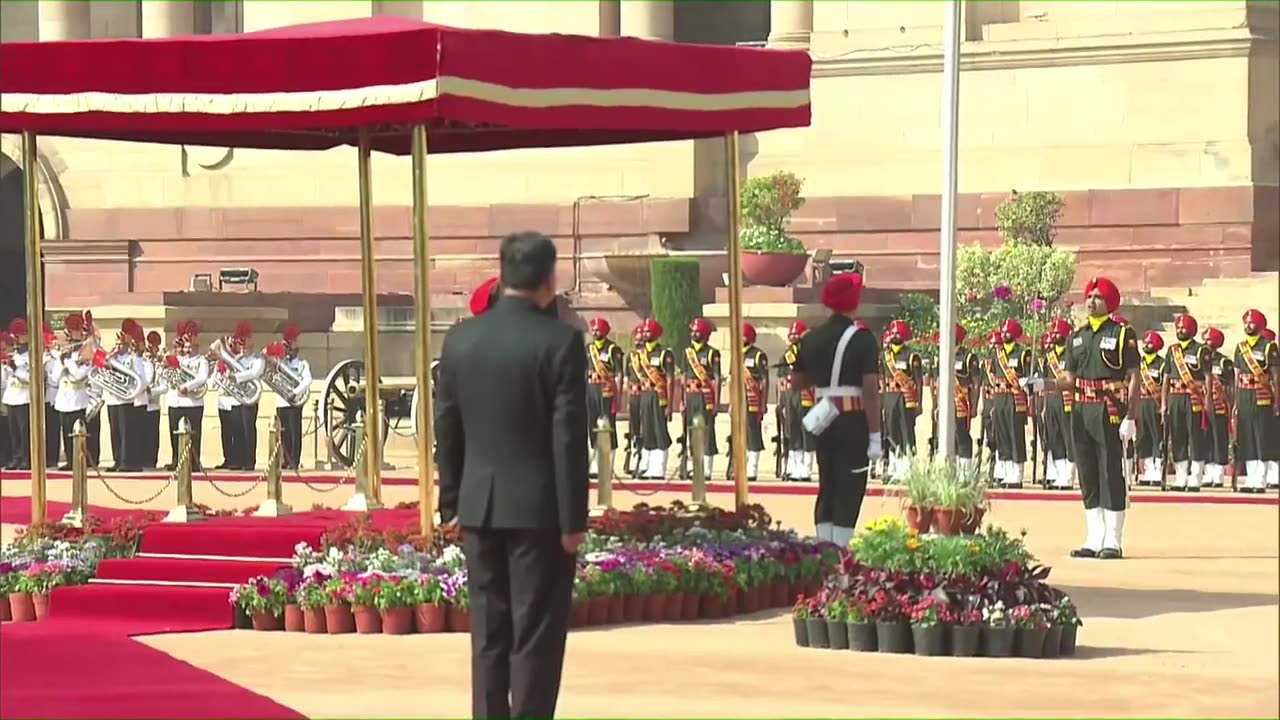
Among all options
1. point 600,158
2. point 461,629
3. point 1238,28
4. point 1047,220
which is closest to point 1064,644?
point 461,629

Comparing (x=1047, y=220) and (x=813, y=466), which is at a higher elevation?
Result: (x=1047, y=220)

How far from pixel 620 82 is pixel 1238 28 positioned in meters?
23.0

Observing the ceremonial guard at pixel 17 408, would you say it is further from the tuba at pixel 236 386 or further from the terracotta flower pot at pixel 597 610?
the terracotta flower pot at pixel 597 610

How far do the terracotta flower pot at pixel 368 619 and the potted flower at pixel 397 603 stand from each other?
5cm

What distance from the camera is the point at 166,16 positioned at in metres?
45.7

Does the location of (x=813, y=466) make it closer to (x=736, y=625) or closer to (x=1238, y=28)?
(x=1238, y=28)

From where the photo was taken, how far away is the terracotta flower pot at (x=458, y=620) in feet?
46.5

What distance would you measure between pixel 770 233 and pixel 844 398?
1860 centimetres

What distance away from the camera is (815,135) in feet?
130

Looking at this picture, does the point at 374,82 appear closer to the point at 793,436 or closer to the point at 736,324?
the point at 736,324

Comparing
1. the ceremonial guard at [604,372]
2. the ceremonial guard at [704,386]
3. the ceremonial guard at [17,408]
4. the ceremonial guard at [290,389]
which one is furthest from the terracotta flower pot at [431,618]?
the ceremonial guard at [17,408]

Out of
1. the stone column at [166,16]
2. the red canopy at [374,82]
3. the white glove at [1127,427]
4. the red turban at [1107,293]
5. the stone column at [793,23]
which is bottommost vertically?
the white glove at [1127,427]

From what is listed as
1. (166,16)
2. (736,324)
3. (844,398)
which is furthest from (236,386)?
(166,16)

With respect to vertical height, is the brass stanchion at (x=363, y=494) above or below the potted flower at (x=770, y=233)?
below
